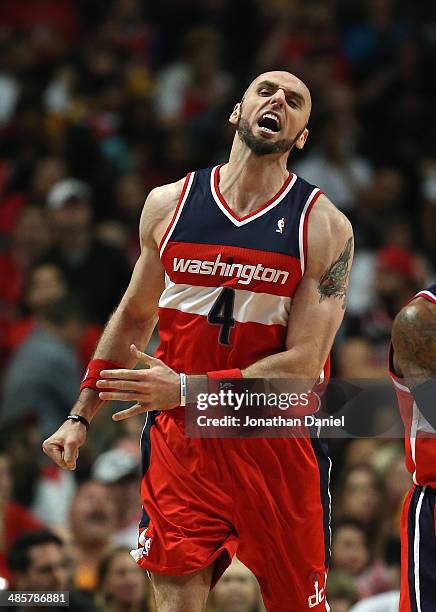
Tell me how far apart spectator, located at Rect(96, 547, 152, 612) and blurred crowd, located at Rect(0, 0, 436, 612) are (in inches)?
0.5

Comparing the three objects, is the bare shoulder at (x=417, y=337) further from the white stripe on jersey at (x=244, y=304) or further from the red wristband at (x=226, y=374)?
the red wristband at (x=226, y=374)

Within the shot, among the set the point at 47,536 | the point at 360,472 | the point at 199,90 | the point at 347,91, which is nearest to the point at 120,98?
the point at 199,90

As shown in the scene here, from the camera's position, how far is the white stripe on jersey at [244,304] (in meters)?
5.82

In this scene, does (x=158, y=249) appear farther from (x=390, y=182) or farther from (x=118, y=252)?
(x=390, y=182)

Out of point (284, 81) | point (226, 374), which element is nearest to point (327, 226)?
point (284, 81)

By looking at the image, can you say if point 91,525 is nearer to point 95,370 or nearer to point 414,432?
point 95,370

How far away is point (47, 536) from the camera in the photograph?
7.50 meters

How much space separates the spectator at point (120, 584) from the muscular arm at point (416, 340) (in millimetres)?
2678

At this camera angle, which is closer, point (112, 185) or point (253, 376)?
point (253, 376)

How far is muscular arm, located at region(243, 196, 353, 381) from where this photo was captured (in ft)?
18.9

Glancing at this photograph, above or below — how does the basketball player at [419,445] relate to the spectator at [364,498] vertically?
below

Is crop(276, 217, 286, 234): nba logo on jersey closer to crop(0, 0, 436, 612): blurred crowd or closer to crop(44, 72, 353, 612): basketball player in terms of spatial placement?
crop(44, 72, 353, 612): basketball player

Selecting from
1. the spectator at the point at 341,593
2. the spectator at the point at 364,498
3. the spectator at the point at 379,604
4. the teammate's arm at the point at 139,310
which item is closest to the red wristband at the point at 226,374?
the teammate's arm at the point at 139,310

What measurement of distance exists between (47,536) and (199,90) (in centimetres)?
717
